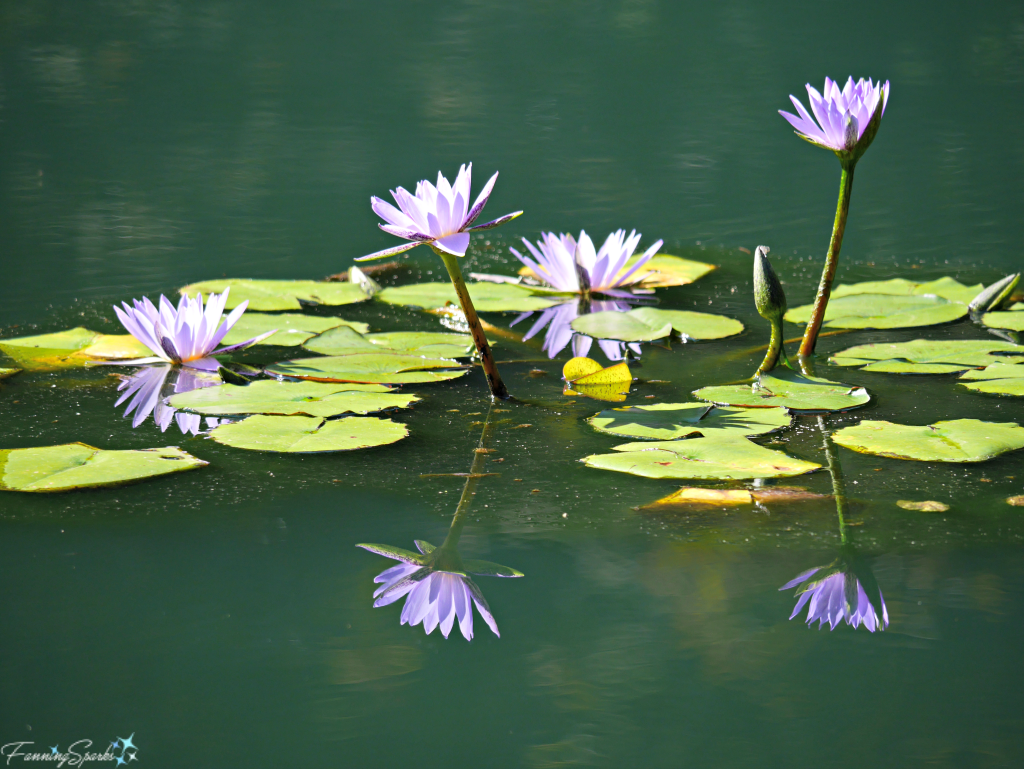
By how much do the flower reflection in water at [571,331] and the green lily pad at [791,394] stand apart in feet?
1.13

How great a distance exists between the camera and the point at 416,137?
4371 millimetres

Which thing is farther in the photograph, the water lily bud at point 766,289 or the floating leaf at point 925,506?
the water lily bud at point 766,289

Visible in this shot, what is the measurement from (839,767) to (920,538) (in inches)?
17.7

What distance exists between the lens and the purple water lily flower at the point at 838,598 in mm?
996

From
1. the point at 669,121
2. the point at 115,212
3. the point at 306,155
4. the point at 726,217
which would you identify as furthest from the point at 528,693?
the point at 669,121

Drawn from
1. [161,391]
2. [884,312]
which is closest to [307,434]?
[161,391]

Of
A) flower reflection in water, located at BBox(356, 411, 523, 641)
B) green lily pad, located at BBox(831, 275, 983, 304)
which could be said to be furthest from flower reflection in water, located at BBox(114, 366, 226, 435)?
green lily pad, located at BBox(831, 275, 983, 304)

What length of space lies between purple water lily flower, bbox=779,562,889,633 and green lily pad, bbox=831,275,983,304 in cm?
140

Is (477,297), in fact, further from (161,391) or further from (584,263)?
(161,391)

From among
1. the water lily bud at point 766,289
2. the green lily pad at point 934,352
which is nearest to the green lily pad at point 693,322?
the green lily pad at point 934,352

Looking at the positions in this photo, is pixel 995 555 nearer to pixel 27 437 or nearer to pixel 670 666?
pixel 670 666

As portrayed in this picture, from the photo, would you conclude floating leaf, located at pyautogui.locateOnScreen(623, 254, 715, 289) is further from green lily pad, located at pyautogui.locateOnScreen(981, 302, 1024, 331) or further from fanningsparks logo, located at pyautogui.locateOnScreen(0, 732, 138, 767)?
fanningsparks logo, located at pyautogui.locateOnScreen(0, 732, 138, 767)

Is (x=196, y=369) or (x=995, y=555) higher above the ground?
(x=995, y=555)

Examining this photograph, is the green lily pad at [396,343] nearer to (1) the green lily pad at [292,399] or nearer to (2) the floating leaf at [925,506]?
(1) the green lily pad at [292,399]
